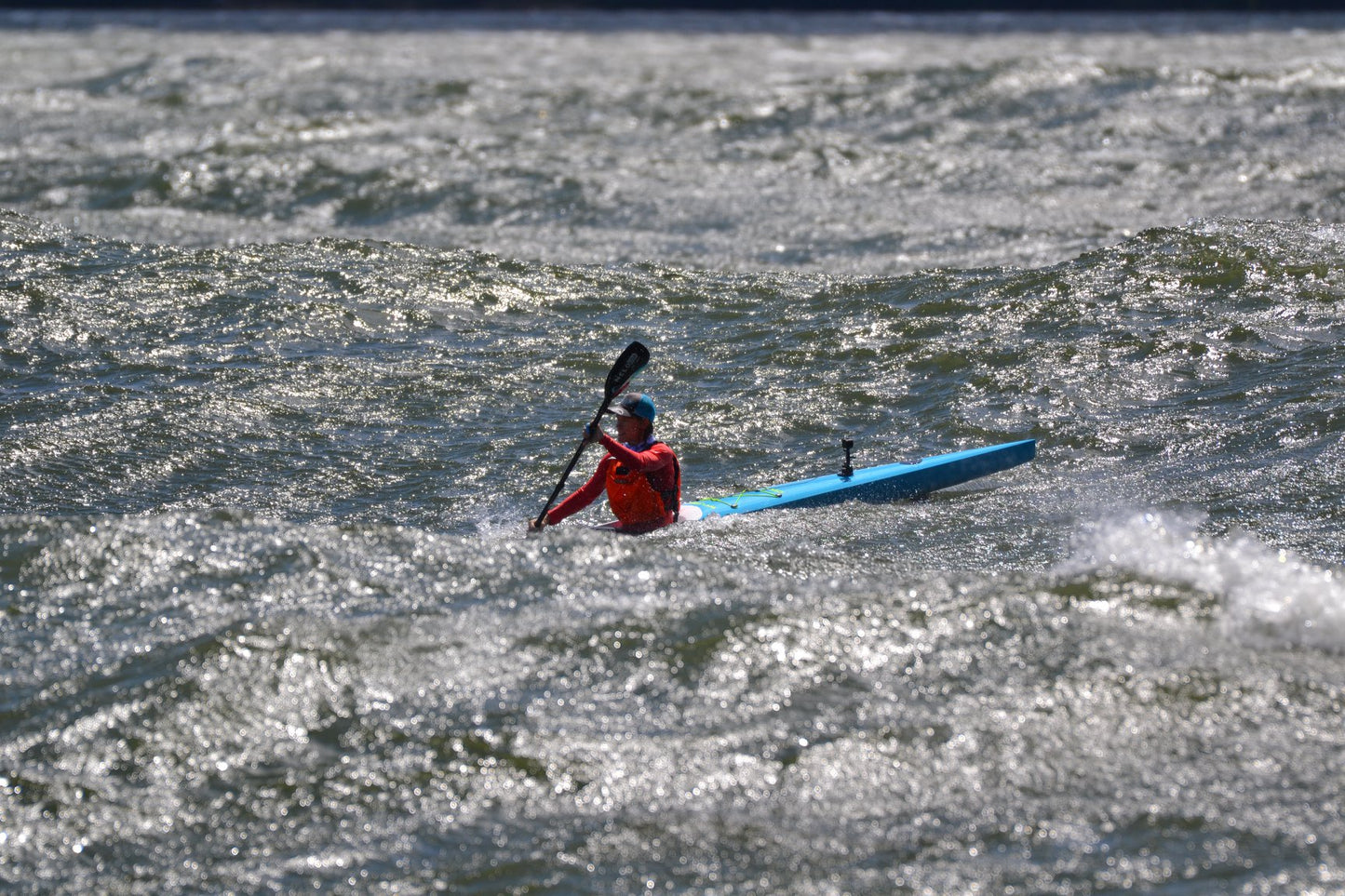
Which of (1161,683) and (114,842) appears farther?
(1161,683)

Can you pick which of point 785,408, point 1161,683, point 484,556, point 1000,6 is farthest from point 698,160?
point 1000,6

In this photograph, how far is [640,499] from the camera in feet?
25.0

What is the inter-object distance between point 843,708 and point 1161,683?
3.95ft

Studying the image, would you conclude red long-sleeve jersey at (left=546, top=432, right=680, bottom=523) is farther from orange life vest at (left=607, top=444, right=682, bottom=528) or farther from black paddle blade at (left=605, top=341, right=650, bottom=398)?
black paddle blade at (left=605, top=341, right=650, bottom=398)

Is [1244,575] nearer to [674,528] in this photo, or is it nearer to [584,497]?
[674,528]

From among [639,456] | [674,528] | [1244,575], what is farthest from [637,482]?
[1244,575]

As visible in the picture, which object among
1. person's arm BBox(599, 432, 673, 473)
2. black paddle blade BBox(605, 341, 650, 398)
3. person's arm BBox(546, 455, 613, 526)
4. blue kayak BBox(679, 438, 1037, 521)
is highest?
black paddle blade BBox(605, 341, 650, 398)

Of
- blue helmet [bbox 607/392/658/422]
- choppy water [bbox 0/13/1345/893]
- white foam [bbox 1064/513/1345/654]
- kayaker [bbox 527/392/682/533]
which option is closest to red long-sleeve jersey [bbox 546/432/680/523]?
kayaker [bbox 527/392/682/533]

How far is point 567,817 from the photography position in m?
4.84

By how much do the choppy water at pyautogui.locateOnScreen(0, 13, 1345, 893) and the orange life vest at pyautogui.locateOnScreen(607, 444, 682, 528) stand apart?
21 cm

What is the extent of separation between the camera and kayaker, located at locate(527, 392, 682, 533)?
7535 millimetres

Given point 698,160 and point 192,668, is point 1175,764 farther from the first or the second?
point 698,160

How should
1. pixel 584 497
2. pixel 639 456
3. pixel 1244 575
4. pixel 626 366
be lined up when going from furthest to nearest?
1. pixel 626 366
2. pixel 584 497
3. pixel 639 456
4. pixel 1244 575

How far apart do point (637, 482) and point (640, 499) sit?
0.09 m
